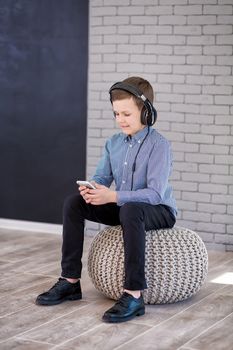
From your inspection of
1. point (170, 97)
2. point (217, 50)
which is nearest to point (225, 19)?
point (217, 50)

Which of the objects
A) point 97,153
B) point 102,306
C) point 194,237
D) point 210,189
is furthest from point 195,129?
point 102,306

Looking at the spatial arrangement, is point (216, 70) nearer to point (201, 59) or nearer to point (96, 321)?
point (201, 59)

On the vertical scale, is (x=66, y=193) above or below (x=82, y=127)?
below

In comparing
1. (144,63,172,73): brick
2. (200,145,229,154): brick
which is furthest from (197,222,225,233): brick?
(144,63,172,73): brick

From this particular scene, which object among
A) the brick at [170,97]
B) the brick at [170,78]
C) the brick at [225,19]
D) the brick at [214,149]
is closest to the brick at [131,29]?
the brick at [170,78]

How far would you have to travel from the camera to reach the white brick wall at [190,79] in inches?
203

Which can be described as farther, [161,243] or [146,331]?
[161,243]

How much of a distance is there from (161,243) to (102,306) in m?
0.42

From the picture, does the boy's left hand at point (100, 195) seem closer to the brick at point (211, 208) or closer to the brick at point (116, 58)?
the brick at point (211, 208)

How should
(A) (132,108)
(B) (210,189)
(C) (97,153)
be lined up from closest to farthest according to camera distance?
(A) (132,108), (B) (210,189), (C) (97,153)

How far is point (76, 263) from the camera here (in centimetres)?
380

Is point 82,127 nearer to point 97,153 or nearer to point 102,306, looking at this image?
point 97,153

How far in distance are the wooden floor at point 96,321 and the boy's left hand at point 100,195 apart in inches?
20.6

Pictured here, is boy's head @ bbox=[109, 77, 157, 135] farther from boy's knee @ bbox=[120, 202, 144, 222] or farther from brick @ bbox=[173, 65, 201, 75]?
brick @ bbox=[173, 65, 201, 75]
